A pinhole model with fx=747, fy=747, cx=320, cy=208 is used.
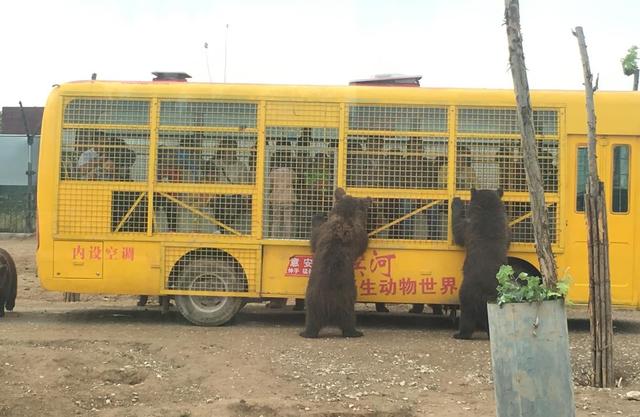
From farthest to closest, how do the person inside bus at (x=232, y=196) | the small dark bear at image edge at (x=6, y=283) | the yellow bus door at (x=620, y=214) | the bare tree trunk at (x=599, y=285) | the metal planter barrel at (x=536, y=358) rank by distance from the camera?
the small dark bear at image edge at (x=6, y=283)
the person inside bus at (x=232, y=196)
the yellow bus door at (x=620, y=214)
the bare tree trunk at (x=599, y=285)
the metal planter barrel at (x=536, y=358)

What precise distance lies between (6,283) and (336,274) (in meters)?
4.78

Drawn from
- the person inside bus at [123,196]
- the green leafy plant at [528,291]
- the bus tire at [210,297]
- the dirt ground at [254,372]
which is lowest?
the dirt ground at [254,372]

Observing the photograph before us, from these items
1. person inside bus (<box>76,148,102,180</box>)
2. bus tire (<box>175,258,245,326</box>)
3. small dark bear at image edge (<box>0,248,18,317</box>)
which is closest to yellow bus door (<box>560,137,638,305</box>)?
bus tire (<box>175,258,245,326</box>)

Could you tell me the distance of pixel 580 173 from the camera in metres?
9.16

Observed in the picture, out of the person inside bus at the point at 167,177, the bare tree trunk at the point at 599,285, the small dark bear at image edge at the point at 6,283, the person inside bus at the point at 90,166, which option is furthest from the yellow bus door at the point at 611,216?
the small dark bear at image edge at the point at 6,283

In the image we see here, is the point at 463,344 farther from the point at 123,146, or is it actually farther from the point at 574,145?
the point at 123,146

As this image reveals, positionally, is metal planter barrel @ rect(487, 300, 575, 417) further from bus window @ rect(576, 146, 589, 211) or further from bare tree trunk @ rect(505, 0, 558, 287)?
bus window @ rect(576, 146, 589, 211)

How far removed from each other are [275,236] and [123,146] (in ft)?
7.30

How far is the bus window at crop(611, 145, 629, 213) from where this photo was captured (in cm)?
916

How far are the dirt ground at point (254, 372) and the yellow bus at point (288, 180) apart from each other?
699mm

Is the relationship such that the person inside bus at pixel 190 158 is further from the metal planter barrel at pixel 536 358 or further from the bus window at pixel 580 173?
the metal planter barrel at pixel 536 358

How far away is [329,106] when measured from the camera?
930 cm

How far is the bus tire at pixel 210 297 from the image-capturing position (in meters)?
9.39

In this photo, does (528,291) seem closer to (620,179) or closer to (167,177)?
(620,179)
